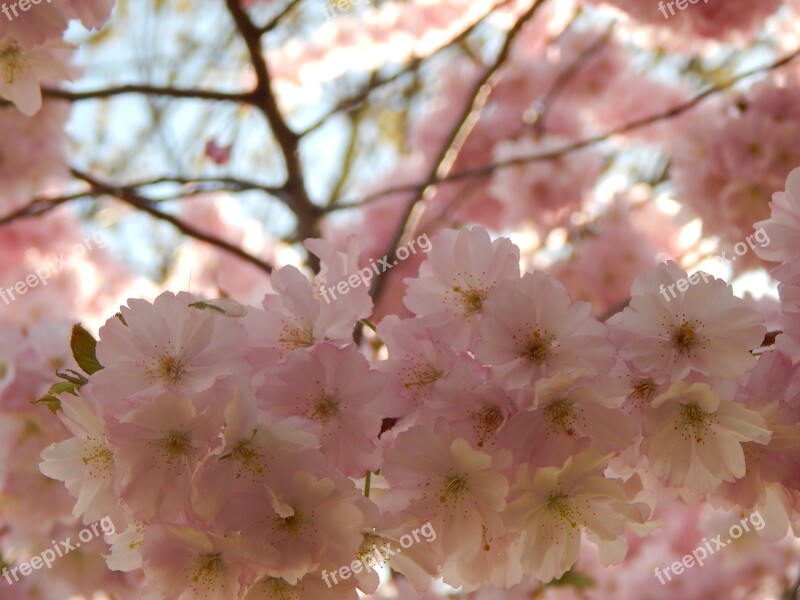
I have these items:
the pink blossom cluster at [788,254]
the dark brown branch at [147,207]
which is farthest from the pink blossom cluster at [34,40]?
the pink blossom cluster at [788,254]

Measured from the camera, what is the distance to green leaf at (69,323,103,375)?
0.86 meters

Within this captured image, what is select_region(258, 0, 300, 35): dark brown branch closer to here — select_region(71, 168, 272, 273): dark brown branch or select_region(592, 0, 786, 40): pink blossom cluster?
select_region(71, 168, 272, 273): dark brown branch

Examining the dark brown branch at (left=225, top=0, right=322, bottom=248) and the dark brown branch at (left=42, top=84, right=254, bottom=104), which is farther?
the dark brown branch at (left=225, top=0, right=322, bottom=248)

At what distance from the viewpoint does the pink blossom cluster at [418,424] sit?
2.54 ft

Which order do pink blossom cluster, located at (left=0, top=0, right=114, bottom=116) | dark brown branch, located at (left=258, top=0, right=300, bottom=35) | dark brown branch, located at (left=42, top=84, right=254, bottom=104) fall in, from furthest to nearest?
dark brown branch, located at (left=258, top=0, right=300, bottom=35)
dark brown branch, located at (left=42, top=84, right=254, bottom=104)
pink blossom cluster, located at (left=0, top=0, right=114, bottom=116)

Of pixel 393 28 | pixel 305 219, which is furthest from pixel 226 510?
pixel 393 28

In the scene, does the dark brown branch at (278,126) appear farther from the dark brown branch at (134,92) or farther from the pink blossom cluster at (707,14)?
the pink blossom cluster at (707,14)

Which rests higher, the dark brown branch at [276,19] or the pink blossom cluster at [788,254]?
the dark brown branch at [276,19]

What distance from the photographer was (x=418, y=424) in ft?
2.66

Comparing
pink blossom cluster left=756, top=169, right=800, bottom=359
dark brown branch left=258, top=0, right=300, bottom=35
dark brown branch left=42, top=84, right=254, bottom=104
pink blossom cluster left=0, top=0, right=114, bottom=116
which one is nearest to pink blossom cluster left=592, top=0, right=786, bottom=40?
dark brown branch left=258, top=0, right=300, bottom=35

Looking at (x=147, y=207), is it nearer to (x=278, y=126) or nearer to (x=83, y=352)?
(x=278, y=126)

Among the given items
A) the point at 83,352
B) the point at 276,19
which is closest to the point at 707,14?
the point at 276,19

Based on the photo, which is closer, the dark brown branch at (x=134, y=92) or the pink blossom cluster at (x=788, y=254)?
the pink blossom cluster at (x=788, y=254)

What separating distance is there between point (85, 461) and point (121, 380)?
111mm
